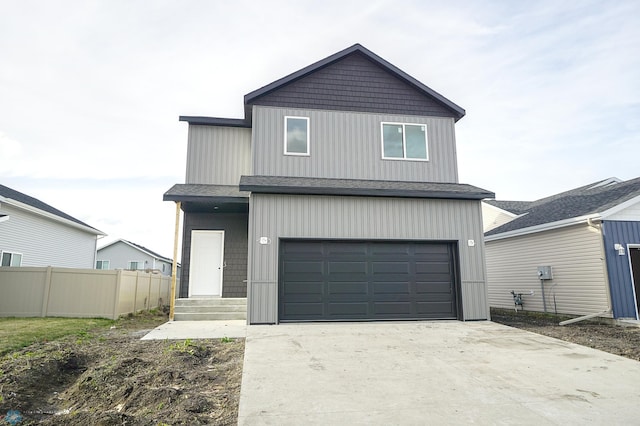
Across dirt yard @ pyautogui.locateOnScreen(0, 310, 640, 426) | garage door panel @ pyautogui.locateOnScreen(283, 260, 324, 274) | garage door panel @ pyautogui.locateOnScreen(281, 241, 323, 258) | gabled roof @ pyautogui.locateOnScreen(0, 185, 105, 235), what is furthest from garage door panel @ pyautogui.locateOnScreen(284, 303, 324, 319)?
gabled roof @ pyautogui.locateOnScreen(0, 185, 105, 235)

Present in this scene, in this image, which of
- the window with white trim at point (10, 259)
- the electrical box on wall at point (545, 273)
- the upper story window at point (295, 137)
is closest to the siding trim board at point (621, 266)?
the electrical box on wall at point (545, 273)

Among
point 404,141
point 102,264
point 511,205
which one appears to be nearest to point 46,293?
point 404,141

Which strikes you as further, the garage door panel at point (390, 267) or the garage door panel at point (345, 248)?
the garage door panel at point (390, 267)

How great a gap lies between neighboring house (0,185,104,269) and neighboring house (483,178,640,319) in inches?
670

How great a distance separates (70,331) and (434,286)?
27.8 feet

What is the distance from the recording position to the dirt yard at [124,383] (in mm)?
3490

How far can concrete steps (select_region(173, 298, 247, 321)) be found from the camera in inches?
392

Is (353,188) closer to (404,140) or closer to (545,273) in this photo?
(404,140)

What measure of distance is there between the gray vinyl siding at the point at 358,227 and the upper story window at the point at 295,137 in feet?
6.52

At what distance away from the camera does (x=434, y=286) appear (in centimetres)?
977

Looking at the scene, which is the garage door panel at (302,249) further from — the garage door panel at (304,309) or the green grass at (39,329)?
the green grass at (39,329)

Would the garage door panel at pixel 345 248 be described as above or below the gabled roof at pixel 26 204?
below

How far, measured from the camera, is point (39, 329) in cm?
825

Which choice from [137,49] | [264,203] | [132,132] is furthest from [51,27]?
[264,203]
